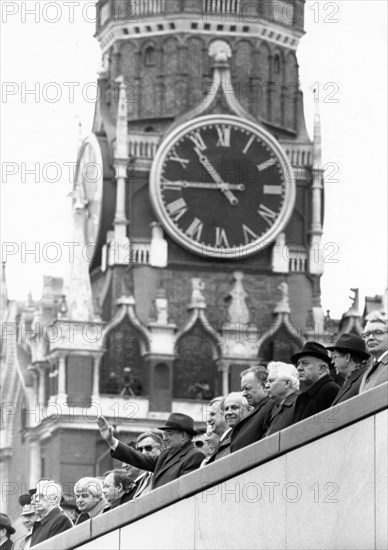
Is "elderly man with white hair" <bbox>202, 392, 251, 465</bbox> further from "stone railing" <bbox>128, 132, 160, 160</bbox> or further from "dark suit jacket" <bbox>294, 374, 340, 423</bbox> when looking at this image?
"stone railing" <bbox>128, 132, 160, 160</bbox>

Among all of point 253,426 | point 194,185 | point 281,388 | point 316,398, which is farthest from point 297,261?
point 316,398

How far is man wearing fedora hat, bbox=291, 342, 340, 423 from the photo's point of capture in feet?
66.1

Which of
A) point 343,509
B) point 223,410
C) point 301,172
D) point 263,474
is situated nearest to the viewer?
point 343,509

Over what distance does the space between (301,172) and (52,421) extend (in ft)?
33.9

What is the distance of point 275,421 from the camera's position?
20531mm

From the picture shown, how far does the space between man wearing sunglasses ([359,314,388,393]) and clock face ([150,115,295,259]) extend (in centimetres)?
4978

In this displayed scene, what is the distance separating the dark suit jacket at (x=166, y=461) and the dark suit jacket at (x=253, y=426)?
0.92 metres

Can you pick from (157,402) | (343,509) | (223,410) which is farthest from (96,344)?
(343,509)

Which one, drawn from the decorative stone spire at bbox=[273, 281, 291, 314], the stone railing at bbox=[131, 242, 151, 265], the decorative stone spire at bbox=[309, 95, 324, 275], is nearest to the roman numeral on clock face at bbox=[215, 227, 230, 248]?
the stone railing at bbox=[131, 242, 151, 265]

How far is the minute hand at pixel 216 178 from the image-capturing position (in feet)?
230

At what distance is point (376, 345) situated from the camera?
784 inches

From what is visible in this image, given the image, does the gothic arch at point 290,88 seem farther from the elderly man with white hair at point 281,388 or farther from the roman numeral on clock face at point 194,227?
the elderly man with white hair at point 281,388

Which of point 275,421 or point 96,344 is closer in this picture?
point 275,421

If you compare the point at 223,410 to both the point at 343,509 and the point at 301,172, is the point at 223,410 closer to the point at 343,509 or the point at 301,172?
the point at 343,509
